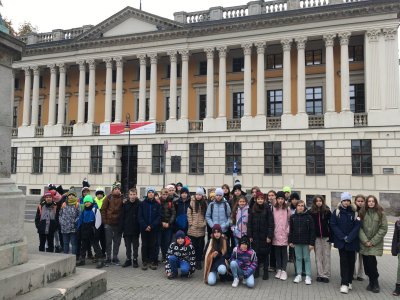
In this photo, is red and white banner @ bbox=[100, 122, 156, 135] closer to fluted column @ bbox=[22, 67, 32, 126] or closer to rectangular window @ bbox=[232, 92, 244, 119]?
rectangular window @ bbox=[232, 92, 244, 119]

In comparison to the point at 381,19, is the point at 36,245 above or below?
below

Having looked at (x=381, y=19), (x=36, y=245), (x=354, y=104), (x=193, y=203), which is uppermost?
(x=381, y=19)

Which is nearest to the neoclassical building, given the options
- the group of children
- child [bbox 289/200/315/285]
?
the group of children

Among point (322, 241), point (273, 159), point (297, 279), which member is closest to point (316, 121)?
point (273, 159)

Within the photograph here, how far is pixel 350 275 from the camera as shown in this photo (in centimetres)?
826

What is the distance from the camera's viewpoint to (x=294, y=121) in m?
27.9

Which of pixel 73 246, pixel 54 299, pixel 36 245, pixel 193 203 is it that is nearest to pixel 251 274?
pixel 193 203

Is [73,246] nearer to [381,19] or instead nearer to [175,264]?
[175,264]

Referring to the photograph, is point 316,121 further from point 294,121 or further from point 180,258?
point 180,258

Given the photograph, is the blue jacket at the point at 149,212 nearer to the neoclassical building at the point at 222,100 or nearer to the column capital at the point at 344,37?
the neoclassical building at the point at 222,100

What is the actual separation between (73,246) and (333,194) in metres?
20.4

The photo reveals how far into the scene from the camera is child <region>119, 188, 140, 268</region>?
10.1 metres

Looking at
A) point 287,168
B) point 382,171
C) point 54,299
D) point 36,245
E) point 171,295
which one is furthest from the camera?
point 287,168

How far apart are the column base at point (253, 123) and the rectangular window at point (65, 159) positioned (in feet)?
54.3
